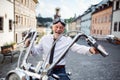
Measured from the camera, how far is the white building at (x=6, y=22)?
18648mm

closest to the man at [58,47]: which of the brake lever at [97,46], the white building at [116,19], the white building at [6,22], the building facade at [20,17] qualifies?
the brake lever at [97,46]

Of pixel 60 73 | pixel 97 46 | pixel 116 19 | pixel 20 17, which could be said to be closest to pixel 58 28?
pixel 60 73

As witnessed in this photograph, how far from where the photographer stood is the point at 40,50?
3.35 metres

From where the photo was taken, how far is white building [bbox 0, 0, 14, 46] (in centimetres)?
1865

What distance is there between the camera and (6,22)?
65.6 ft

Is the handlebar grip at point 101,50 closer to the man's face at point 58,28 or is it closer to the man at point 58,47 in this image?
the man at point 58,47

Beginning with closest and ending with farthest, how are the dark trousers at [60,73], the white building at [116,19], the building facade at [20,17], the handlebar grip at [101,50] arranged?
the handlebar grip at [101,50], the dark trousers at [60,73], the building facade at [20,17], the white building at [116,19]

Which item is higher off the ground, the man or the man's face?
the man's face

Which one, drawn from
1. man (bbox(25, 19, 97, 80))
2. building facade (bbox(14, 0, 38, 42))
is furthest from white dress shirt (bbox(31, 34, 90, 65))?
building facade (bbox(14, 0, 38, 42))

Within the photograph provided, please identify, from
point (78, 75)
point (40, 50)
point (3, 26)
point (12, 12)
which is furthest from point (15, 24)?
point (40, 50)

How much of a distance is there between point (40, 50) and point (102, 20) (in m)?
43.3

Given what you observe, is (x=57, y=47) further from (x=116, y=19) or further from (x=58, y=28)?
A: (x=116, y=19)

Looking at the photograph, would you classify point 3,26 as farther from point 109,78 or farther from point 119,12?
point 119,12

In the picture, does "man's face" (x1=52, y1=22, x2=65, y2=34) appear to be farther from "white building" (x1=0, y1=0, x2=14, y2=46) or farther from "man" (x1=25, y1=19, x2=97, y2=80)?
"white building" (x1=0, y1=0, x2=14, y2=46)
